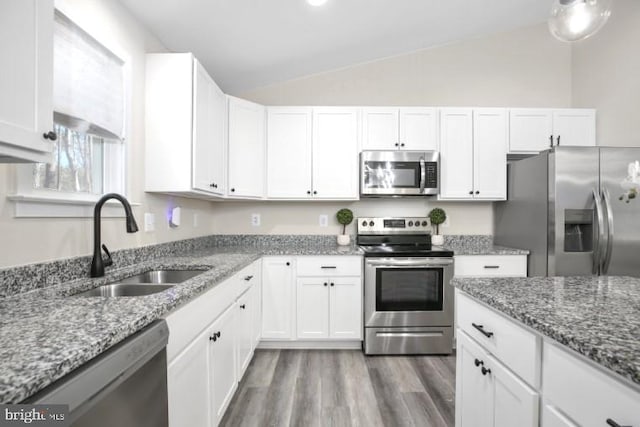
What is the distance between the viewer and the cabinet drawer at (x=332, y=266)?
2752mm

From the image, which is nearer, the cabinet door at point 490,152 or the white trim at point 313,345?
the white trim at point 313,345

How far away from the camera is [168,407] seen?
3.57 ft

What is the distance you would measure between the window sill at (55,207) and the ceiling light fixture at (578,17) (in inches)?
92.4

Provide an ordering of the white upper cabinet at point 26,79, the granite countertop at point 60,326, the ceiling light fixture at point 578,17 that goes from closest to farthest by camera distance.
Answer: the granite countertop at point 60,326 < the white upper cabinet at point 26,79 < the ceiling light fixture at point 578,17

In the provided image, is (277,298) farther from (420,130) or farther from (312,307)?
(420,130)

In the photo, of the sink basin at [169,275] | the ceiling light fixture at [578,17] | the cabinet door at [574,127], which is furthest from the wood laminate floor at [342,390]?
the cabinet door at [574,127]

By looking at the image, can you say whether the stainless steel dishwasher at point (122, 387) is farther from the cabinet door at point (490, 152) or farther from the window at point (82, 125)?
the cabinet door at point (490, 152)

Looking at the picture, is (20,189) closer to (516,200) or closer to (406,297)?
(406,297)

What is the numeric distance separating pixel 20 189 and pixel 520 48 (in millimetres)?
4305

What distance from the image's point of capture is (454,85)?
11.0 ft

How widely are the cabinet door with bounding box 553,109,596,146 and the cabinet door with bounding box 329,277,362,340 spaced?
2435mm

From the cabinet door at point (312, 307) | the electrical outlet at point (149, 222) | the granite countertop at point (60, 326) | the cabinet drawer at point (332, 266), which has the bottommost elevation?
the cabinet door at point (312, 307)

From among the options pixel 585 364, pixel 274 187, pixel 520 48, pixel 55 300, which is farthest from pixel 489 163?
pixel 55 300

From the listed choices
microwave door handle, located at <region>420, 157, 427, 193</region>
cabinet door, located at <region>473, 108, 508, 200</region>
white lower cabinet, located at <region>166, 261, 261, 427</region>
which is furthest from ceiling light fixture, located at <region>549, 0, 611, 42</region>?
white lower cabinet, located at <region>166, 261, 261, 427</region>
